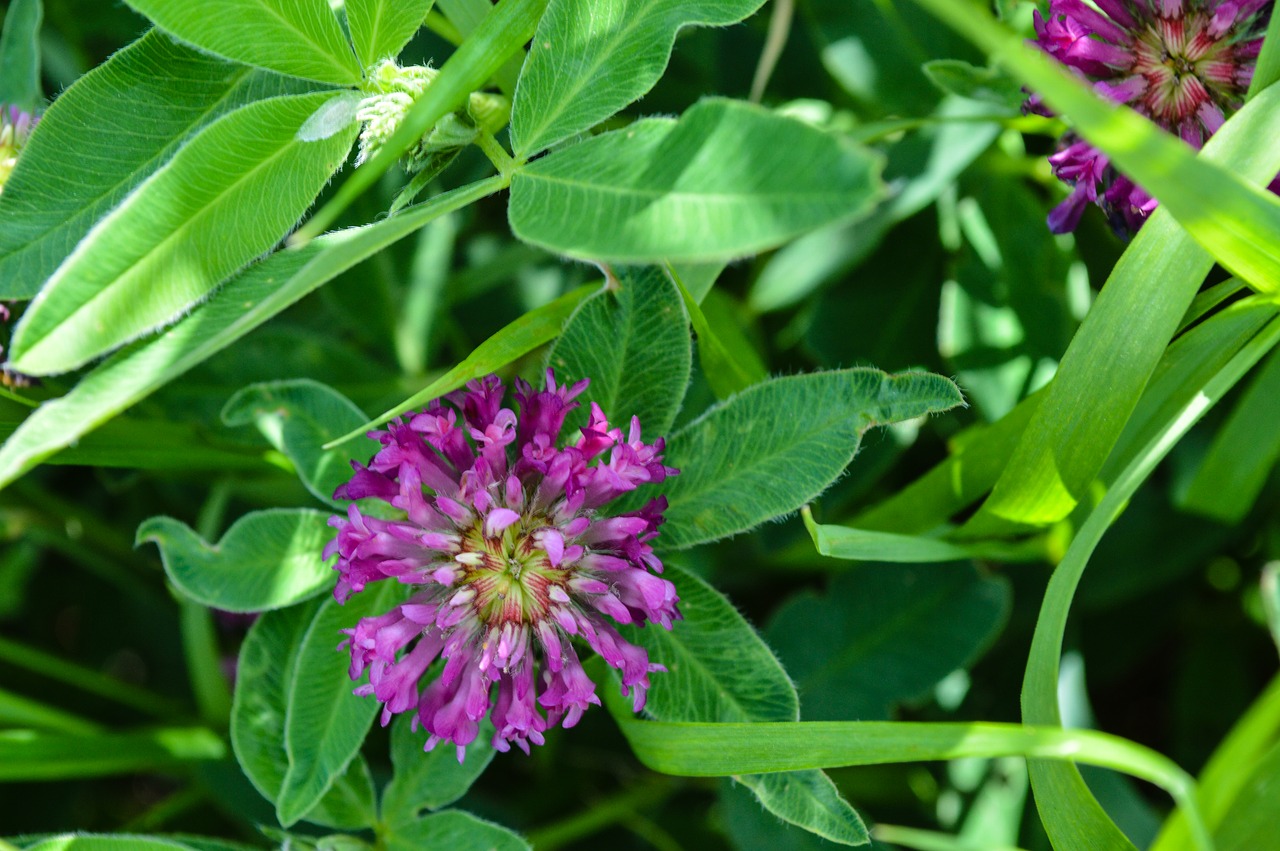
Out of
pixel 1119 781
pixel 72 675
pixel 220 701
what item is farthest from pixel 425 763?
pixel 1119 781

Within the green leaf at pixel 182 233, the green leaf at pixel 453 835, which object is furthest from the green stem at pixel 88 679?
the green leaf at pixel 182 233

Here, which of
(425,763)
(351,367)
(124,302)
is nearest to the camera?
(124,302)

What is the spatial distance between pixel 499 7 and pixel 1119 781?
155 centimetres

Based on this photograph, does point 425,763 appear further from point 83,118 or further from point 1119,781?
point 1119,781

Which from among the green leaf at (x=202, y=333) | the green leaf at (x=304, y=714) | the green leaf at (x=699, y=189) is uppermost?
the green leaf at (x=699, y=189)

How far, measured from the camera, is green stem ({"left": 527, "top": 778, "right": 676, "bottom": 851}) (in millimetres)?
1901

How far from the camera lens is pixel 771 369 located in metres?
2.04

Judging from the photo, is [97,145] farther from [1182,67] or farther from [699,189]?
[1182,67]

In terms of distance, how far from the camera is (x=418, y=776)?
4.72 ft

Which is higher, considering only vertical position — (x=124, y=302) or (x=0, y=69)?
(x=0, y=69)

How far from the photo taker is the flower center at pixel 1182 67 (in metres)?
1.27

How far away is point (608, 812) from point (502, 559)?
0.91m

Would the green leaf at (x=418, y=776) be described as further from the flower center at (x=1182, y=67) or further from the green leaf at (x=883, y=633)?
the flower center at (x=1182, y=67)

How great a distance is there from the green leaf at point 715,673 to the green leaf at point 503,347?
321 mm
